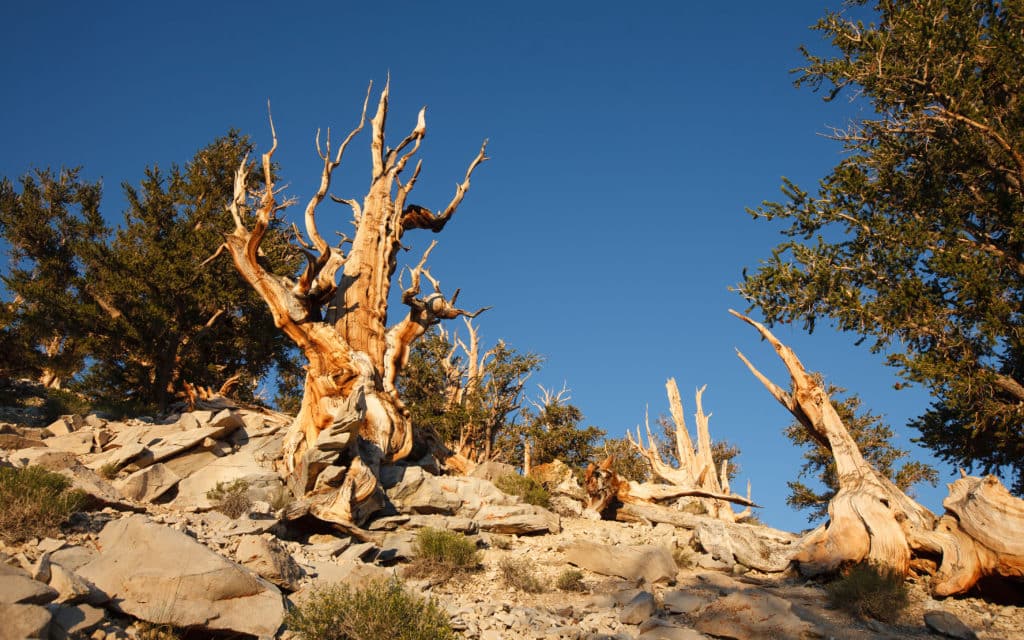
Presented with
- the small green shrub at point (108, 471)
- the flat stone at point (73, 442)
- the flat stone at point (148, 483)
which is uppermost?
the flat stone at point (73, 442)

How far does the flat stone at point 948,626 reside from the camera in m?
7.61

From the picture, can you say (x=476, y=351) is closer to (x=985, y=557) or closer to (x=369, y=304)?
(x=369, y=304)

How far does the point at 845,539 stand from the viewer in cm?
1048

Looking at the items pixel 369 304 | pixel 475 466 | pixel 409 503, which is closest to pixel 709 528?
pixel 409 503

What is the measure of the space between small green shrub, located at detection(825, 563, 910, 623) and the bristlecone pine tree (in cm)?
684

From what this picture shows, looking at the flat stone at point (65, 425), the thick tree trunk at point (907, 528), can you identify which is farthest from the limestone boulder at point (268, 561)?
the flat stone at point (65, 425)

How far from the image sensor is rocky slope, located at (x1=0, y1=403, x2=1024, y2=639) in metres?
6.14

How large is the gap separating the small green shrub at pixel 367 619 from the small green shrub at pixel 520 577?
2.80m

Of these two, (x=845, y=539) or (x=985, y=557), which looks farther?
(x=845, y=539)

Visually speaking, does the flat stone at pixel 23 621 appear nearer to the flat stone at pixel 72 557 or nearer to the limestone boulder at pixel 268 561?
the flat stone at pixel 72 557

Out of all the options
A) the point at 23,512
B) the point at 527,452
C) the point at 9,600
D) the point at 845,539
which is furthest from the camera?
the point at 527,452

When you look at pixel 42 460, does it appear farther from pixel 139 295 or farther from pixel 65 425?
pixel 139 295

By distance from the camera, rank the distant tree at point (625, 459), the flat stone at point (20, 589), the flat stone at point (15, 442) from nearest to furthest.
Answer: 1. the flat stone at point (20, 589)
2. the flat stone at point (15, 442)
3. the distant tree at point (625, 459)

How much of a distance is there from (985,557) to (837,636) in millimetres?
3215
